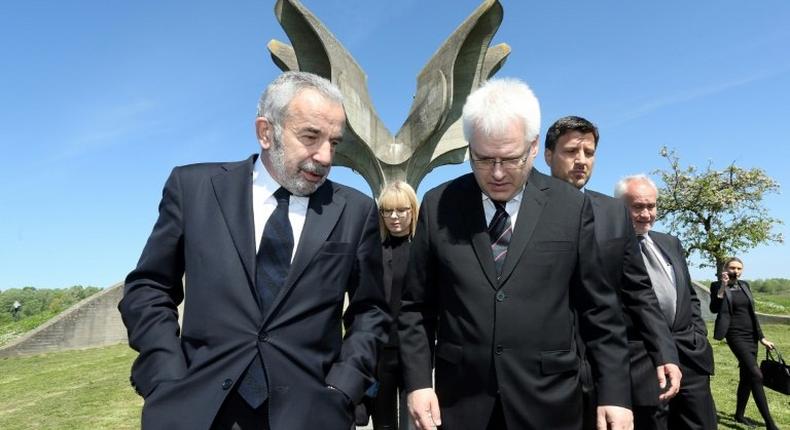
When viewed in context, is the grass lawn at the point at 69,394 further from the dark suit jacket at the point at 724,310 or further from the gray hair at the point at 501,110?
the dark suit jacket at the point at 724,310

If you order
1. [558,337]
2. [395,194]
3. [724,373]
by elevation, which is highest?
[395,194]

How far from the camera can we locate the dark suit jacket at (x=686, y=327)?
11.1 feet

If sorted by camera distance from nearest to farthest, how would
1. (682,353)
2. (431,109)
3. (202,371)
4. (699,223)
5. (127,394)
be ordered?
(202,371), (682,353), (127,394), (431,109), (699,223)

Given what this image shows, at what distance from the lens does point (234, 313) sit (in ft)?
6.85

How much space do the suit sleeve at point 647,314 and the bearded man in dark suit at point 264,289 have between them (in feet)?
4.65

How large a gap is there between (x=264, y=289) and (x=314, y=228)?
341 mm

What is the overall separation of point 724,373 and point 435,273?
10262 millimetres

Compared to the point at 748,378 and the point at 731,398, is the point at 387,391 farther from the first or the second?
the point at 731,398

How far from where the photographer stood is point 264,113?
2.35 metres

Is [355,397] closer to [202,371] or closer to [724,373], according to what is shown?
[202,371]

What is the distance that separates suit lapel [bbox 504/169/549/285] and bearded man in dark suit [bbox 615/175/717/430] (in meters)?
1.33

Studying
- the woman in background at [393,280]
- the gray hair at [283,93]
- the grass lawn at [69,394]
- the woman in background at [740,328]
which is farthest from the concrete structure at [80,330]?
the gray hair at [283,93]

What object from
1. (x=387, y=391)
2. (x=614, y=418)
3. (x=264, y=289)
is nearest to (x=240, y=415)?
(x=264, y=289)

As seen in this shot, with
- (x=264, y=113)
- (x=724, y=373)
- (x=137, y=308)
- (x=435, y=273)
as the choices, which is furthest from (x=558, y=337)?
(x=724, y=373)
